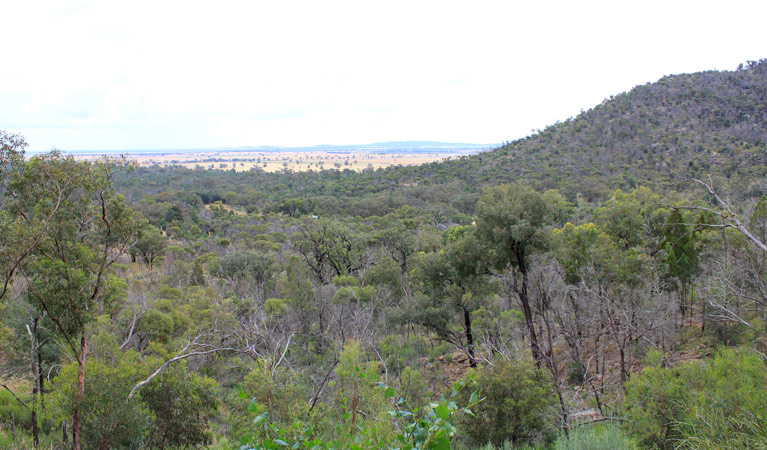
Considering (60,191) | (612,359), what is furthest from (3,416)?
(612,359)

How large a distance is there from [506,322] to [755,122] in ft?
196

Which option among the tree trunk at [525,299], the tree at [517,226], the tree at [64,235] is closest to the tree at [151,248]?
the tree at [64,235]

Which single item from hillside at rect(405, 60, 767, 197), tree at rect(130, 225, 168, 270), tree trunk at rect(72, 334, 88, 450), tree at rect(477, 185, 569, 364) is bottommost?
tree at rect(130, 225, 168, 270)

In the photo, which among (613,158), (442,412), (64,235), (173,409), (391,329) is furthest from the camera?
(613,158)

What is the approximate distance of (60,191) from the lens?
24.9ft

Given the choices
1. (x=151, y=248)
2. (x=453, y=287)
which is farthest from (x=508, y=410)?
(x=151, y=248)

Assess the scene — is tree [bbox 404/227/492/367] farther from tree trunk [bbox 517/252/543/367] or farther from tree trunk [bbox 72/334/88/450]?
tree trunk [bbox 72/334/88/450]

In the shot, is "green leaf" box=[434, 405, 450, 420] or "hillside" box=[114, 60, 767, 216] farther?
"hillside" box=[114, 60, 767, 216]

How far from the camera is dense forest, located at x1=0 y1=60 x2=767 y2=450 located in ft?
22.6

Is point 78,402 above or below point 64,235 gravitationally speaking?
below

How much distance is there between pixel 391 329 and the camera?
18.7 m

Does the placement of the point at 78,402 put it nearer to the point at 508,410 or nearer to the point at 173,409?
the point at 173,409

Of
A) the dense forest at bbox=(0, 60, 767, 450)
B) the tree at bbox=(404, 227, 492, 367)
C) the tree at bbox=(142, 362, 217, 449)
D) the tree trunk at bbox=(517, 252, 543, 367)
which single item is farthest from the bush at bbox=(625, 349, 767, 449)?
the tree at bbox=(142, 362, 217, 449)

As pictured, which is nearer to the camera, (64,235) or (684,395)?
(684,395)
